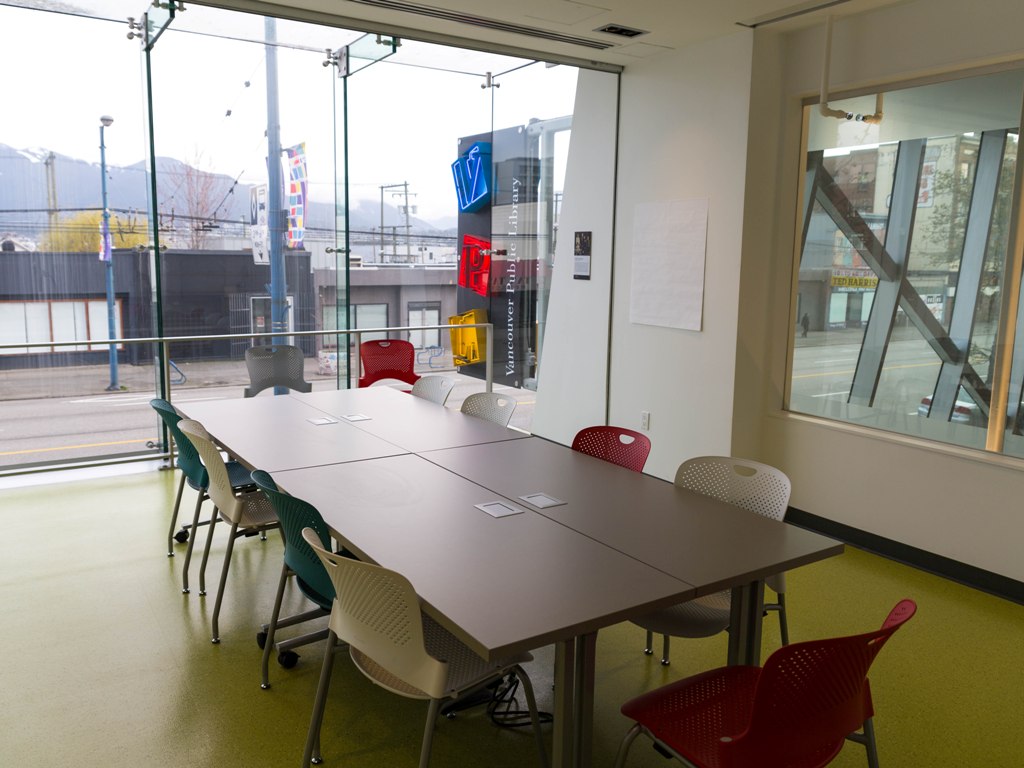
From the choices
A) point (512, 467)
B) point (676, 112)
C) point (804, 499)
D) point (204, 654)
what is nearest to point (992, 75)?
point (676, 112)

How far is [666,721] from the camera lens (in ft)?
6.48

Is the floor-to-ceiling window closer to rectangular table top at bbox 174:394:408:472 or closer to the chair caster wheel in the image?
rectangular table top at bbox 174:394:408:472

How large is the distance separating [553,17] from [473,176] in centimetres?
287

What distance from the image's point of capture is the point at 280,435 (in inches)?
148

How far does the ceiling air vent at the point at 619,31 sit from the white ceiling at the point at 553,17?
0.04m

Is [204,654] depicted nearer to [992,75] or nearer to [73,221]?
[73,221]

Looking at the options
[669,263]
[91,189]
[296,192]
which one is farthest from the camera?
[296,192]

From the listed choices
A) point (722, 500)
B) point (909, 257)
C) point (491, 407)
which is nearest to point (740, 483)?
point (722, 500)

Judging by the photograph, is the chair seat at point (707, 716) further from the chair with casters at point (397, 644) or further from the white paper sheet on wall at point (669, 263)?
the white paper sheet on wall at point (669, 263)

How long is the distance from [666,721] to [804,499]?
126 inches

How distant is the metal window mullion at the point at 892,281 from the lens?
14.2 ft

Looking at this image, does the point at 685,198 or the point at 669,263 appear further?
the point at 669,263

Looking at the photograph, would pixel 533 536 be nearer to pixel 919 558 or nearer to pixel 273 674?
pixel 273 674

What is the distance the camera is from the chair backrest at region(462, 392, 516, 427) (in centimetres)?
428
